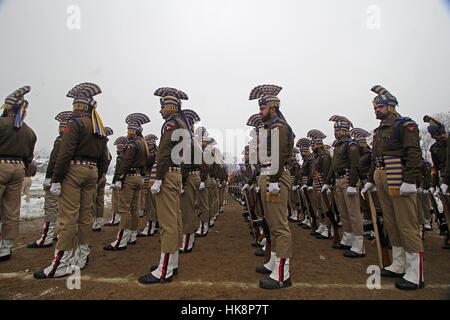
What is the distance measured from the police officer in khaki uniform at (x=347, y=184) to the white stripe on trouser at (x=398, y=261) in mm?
1183

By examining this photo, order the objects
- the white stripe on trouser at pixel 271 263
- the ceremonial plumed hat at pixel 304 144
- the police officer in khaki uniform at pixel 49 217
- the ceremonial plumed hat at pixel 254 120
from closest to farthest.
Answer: the white stripe on trouser at pixel 271 263 → the police officer in khaki uniform at pixel 49 217 → the ceremonial plumed hat at pixel 254 120 → the ceremonial plumed hat at pixel 304 144

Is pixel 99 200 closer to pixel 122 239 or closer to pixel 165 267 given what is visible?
Result: pixel 122 239

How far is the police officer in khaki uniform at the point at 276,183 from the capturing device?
3508 mm

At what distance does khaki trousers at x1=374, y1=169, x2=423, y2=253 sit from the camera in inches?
141

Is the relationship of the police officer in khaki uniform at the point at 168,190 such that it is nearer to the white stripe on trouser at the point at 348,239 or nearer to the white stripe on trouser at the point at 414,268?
the white stripe on trouser at the point at 414,268

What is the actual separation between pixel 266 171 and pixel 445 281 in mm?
3089

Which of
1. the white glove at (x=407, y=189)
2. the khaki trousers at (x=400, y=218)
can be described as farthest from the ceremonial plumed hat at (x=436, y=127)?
the white glove at (x=407, y=189)

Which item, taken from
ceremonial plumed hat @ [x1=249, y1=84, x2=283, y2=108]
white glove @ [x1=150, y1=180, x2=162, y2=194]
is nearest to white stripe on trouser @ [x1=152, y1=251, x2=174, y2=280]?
white glove @ [x1=150, y1=180, x2=162, y2=194]

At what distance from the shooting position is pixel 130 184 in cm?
583

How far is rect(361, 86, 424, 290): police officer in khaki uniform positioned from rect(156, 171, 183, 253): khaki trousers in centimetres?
319

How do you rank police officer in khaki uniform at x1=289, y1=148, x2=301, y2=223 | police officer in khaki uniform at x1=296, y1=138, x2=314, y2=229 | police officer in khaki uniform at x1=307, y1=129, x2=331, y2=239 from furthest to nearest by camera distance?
1. police officer in khaki uniform at x1=289, y1=148, x2=301, y2=223
2. police officer in khaki uniform at x1=296, y1=138, x2=314, y2=229
3. police officer in khaki uniform at x1=307, y1=129, x2=331, y2=239

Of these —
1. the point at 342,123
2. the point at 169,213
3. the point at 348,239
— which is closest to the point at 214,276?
the point at 169,213

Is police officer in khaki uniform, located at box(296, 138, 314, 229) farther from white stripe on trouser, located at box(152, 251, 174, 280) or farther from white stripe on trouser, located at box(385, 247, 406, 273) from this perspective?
white stripe on trouser, located at box(152, 251, 174, 280)
